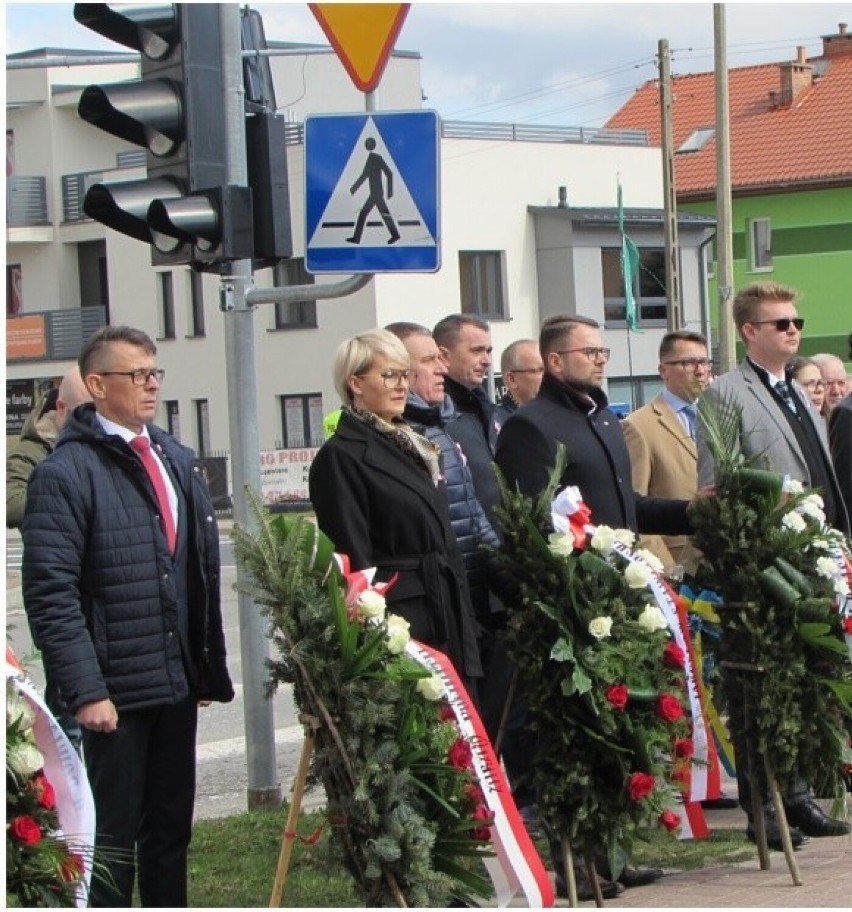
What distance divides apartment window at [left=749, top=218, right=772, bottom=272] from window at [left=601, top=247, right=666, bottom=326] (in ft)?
27.6

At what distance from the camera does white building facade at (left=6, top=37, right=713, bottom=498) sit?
4462 cm

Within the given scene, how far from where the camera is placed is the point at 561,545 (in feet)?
20.6

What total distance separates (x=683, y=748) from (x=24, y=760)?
2.68m

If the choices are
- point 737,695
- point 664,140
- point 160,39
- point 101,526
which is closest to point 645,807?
point 737,695

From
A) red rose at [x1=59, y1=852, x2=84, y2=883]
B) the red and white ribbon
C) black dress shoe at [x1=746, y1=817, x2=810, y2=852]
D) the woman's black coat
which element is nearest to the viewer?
red rose at [x1=59, y1=852, x2=84, y2=883]

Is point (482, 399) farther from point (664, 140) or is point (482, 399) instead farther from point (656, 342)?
point (656, 342)

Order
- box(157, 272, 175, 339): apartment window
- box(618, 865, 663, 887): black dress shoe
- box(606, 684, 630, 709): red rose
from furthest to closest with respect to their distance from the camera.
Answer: box(157, 272, 175, 339): apartment window
box(618, 865, 663, 887): black dress shoe
box(606, 684, 630, 709): red rose

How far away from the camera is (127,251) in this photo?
4841cm

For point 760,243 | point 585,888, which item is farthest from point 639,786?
point 760,243

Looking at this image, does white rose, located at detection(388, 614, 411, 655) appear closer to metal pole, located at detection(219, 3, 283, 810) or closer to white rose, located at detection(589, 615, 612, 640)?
white rose, located at detection(589, 615, 612, 640)

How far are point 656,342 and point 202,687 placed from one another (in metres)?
45.0

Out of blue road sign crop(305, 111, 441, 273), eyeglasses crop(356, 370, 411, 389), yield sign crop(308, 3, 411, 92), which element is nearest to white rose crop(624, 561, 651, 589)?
eyeglasses crop(356, 370, 411, 389)

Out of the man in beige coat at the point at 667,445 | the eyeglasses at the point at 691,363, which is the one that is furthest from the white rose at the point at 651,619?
the eyeglasses at the point at 691,363

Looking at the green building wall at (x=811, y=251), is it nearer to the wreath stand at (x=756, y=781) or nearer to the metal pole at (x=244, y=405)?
the metal pole at (x=244, y=405)
